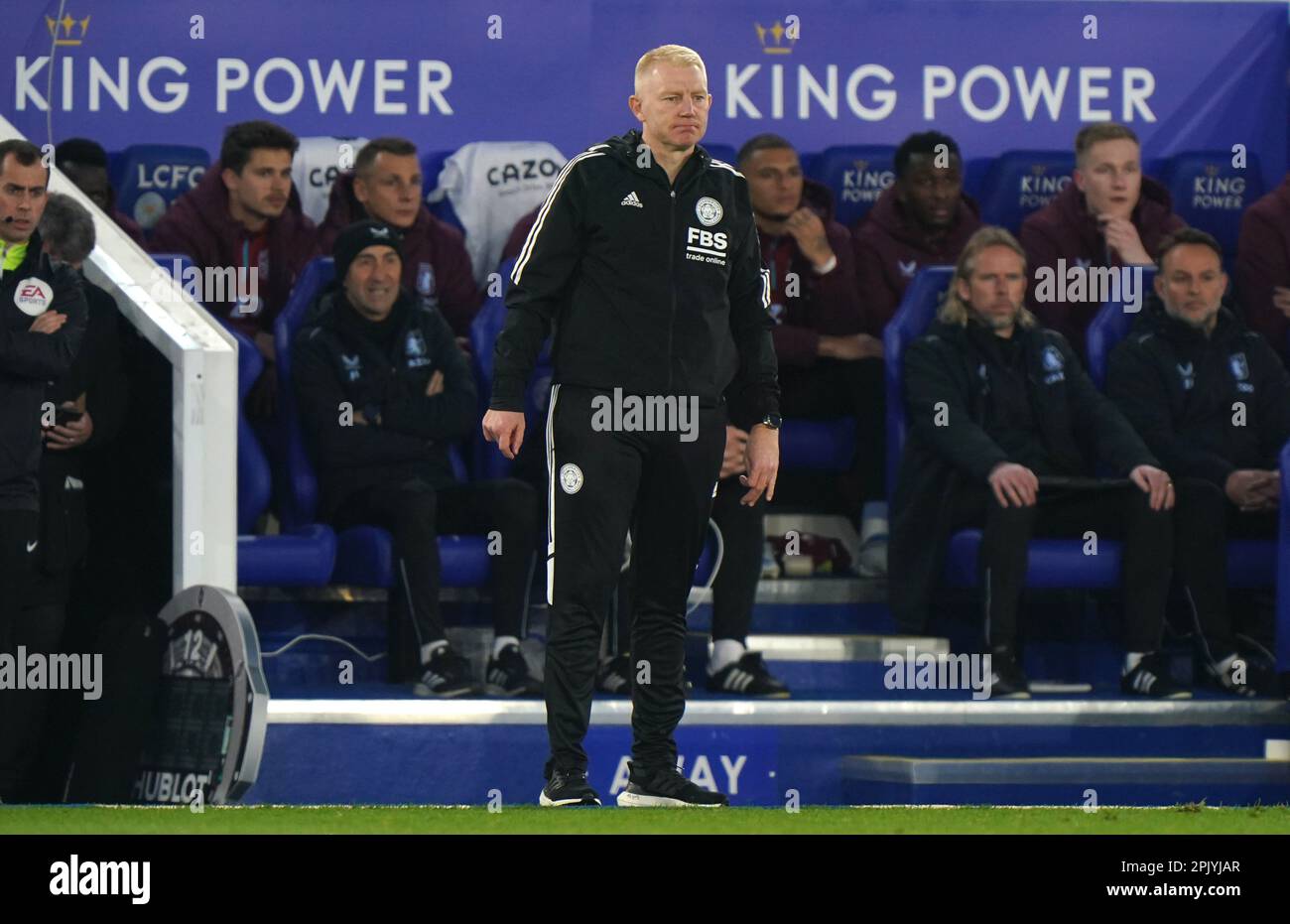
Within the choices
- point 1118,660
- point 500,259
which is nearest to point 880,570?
point 1118,660

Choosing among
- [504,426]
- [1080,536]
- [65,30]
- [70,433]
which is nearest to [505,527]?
[70,433]

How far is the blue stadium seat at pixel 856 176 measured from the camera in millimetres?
7898

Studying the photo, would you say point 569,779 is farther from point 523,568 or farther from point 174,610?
point 523,568

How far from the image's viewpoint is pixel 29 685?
5.52 m

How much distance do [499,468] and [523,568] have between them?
0.55 metres

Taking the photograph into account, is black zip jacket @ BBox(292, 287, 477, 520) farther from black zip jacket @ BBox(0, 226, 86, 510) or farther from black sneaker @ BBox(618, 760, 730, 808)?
black sneaker @ BBox(618, 760, 730, 808)

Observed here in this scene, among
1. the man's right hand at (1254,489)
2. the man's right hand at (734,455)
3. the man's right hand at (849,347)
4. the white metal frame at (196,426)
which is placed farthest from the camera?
the man's right hand at (849,347)

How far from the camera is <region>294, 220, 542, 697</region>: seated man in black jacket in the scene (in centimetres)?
636
